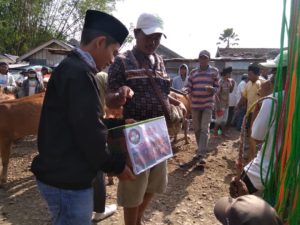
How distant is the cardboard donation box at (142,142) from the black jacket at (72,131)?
0.22m

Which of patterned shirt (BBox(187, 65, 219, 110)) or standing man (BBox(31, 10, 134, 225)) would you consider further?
patterned shirt (BBox(187, 65, 219, 110))

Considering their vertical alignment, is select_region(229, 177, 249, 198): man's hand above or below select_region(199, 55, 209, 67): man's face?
below

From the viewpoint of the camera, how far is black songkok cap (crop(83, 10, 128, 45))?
5.80ft

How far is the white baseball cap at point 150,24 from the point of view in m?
2.46

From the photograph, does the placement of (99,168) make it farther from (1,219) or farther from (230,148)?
(230,148)

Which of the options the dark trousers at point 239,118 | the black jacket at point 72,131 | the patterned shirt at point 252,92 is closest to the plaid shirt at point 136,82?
the black jacket at point 72,131

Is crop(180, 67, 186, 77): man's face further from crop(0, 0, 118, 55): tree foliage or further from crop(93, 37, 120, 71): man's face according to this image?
crop(0, 0, 118, 55): tree foliage

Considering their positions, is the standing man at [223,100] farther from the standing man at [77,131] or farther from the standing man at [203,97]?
the standing man at [77,131]

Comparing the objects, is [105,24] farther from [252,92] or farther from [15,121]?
[252,92]

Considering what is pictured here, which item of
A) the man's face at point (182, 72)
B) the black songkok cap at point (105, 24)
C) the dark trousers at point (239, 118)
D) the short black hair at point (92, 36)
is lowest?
the dark trousers at point (239, 118)

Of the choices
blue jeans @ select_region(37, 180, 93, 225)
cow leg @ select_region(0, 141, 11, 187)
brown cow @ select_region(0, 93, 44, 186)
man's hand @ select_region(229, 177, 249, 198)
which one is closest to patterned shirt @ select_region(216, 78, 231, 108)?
brown cow @ select_region(0, 93, 44, 186)

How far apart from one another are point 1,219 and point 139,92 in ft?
7.29

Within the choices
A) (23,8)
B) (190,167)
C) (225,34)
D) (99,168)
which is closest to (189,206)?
(190,167)

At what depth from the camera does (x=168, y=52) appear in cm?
2580
